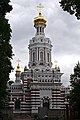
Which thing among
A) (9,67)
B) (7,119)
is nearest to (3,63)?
(9,67)

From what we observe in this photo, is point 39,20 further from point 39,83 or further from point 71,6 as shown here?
point 71,6

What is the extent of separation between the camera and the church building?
57.3 m

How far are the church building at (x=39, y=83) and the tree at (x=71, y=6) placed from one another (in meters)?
41.7

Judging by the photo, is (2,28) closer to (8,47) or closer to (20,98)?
(8,47)

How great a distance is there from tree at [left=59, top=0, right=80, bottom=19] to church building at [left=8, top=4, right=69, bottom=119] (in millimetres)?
41709

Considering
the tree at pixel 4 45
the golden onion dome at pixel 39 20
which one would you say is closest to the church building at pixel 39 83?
the golden onion dome at pixel 39 20

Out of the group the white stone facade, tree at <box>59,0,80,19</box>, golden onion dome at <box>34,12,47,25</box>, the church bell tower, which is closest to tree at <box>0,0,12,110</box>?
tree at <box>59,0,80,19</box>

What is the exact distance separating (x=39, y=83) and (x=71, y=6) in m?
44.8

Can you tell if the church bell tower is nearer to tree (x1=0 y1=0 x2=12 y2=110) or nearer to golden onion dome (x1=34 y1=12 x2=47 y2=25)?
golden onion dome (x1=34 y1=12 x2=47 y2=25)

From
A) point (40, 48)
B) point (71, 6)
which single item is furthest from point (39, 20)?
point (71, 6)

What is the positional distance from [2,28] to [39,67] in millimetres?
42660

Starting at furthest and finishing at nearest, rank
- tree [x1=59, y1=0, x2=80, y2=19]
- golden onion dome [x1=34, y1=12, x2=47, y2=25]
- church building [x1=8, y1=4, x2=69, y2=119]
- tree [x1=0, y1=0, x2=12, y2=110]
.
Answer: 1. golden onion dome [x1=34, y1=12, x2=47, y2=25]
2. church building [x1=8, y1=4, x2=69, y2=119]
3. tree [x1=0, y1=0, x2=12, y2=110]
4. tree [x1=59, y1=0, x2=80, y2=19]

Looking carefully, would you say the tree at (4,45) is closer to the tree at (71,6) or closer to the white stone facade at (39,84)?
the tree at (71,6)

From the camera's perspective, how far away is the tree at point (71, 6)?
13477 millimetres
